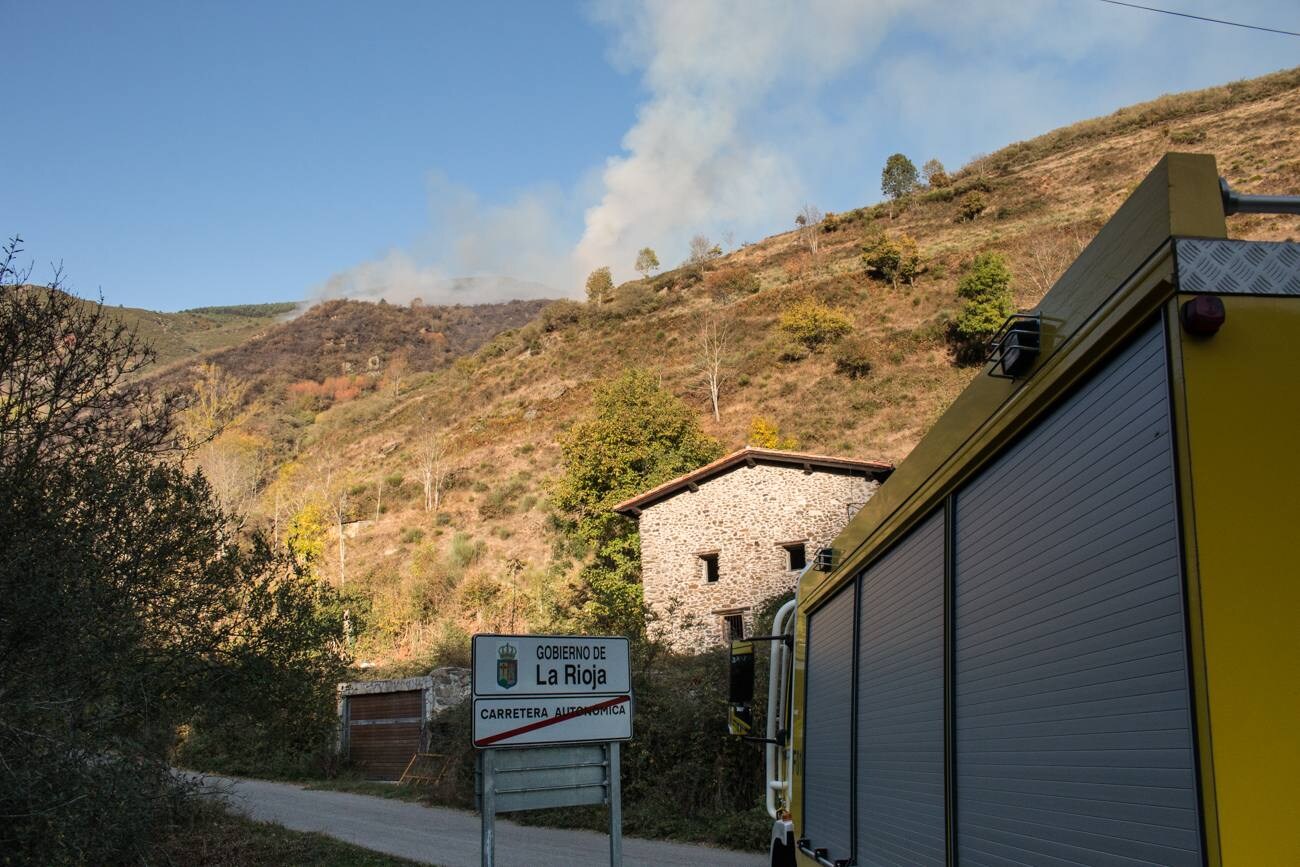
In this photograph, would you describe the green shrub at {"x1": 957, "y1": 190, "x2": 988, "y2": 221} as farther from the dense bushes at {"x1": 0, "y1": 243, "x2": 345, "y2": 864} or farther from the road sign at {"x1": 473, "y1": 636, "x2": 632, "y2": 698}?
the road sign at {"x1": 473, "y1": 636, "x2": 632, "y2": 698}

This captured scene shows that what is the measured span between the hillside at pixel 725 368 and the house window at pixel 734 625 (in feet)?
25.9

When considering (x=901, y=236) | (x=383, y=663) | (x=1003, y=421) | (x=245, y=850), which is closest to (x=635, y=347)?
(x=901, y=236)

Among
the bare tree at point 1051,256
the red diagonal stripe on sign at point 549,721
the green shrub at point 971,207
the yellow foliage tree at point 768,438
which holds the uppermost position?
the green shrub at point 971,207

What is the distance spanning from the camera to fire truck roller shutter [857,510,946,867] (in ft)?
10.9

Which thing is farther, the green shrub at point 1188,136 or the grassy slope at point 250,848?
the green shrub at point 1188,136

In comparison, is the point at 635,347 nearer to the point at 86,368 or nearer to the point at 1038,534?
the point at 86,368

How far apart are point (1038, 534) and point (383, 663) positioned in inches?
1303

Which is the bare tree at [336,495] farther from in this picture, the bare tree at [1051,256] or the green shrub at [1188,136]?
the green shrub at [1188,136]

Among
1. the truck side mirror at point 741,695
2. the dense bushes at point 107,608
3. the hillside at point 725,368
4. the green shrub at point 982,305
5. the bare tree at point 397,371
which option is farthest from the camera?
the bare tree at point 397,371

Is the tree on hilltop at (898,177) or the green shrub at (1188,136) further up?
the tree on hilltop at (898,177)

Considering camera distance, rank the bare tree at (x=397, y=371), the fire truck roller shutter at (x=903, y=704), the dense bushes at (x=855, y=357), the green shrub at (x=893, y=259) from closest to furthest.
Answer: the fire truck roller shutter at (x=903, y=704), the dense bushes at (x=855, y=357), the green shrub at (x=893, y=259), the bare tree at (x=397, y=371)

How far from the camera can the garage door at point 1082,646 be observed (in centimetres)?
187

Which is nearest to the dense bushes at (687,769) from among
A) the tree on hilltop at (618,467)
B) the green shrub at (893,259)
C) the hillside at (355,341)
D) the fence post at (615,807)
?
the fence post at (615,807)

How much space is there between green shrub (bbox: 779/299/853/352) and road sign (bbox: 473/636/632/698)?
5193cm
